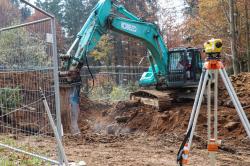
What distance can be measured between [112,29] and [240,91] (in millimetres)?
4229

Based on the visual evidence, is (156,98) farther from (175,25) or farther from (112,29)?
(175,25)

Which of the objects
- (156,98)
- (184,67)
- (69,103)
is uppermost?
(184,67)

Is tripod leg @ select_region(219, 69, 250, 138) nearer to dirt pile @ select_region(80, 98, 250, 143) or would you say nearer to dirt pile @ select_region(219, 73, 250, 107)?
dirt pile @ select_region(80, 98, 250, 143)

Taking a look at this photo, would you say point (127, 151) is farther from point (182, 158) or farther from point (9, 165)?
point (182, 158)

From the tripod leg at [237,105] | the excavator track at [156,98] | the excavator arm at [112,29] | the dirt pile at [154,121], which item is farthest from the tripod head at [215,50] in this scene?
the excavator track at [156,98]

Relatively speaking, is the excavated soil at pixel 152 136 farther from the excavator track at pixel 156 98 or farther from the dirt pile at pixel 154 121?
the excavator track at pixel 156 98

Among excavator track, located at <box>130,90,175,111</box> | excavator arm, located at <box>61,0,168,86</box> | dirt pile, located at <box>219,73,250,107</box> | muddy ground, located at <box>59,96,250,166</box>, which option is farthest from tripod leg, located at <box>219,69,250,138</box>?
excavator track, located at <box>130,90,175,111</box>

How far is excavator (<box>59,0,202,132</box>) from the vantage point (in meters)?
8.75

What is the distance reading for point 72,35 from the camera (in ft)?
103

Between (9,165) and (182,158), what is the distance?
8.82 ft

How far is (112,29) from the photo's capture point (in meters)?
9.14

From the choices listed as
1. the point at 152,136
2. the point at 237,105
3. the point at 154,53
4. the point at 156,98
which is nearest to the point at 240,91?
the point at 156,98

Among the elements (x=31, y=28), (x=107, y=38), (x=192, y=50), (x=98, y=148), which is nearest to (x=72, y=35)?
(x=107, y=38)

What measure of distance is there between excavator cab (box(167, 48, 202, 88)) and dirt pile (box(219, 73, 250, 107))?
0.85 meters
